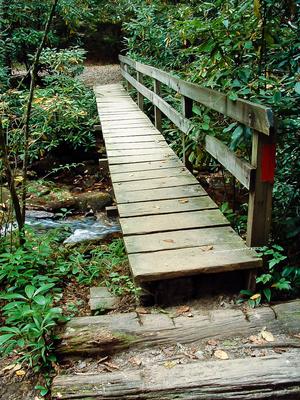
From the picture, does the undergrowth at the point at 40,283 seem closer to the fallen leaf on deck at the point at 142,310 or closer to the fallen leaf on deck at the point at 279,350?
the fallen leaf on deck at the point at 142,310

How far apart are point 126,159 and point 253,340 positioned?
3.41 metres

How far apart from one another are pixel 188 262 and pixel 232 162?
88 cm

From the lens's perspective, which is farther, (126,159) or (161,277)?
(126,159)

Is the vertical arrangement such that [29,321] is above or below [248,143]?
below

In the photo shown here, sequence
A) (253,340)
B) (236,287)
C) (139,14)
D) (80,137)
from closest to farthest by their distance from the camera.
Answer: (253,340) → (236,287) → (80,137) → (139,14)

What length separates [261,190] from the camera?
2.86 meters

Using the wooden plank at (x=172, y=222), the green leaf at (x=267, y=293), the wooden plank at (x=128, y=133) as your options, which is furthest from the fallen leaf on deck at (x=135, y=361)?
the wooden plank at (x=128, y=133)

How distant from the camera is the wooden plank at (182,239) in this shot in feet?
10.1

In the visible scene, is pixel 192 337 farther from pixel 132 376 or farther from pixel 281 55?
pixel 281 55

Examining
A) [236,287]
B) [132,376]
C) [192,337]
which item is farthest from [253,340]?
[132,376]

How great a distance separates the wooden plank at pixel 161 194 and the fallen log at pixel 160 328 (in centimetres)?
162

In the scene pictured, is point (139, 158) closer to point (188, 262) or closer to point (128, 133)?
point (128, 133)

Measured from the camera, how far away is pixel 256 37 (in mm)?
3422

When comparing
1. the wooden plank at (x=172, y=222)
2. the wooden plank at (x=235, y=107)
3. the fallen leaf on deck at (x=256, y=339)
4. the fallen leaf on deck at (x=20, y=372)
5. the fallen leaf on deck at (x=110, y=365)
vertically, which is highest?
the wooden plank at (x=235, y=107)
